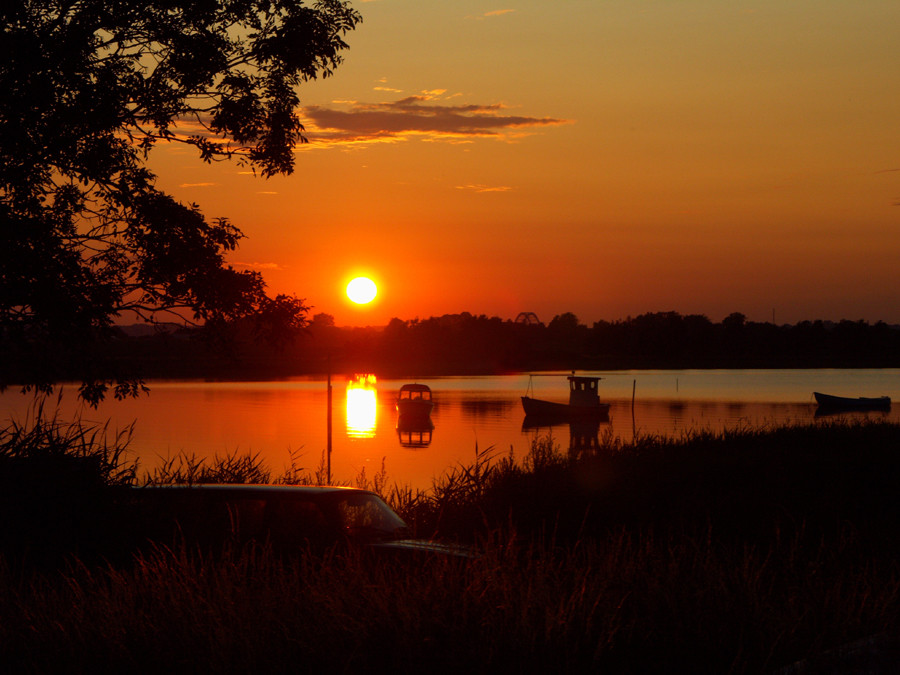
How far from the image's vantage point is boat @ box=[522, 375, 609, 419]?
69062 millimetres

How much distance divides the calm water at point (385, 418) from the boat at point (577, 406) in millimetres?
1323

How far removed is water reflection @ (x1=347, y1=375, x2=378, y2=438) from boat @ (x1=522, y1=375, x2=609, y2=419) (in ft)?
39.6

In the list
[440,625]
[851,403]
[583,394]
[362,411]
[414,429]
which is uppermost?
[440,625]

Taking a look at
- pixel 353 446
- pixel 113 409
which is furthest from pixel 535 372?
pixel 353 446

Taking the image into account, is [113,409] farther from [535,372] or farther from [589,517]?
[535,372]

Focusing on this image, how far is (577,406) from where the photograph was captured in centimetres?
6912

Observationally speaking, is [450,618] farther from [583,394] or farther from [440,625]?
[583,394]

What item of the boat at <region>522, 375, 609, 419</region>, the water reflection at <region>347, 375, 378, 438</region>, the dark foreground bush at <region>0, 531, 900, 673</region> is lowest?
the water reflection at <region>347, 375, 378, 438</region>

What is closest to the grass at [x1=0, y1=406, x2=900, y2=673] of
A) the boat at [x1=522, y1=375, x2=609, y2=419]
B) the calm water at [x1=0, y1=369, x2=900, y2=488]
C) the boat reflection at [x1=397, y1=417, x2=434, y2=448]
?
the calm water at [x1=0, y1=369, x2=900, y2=488]

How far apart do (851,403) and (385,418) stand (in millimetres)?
37890

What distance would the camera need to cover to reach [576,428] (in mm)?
66625

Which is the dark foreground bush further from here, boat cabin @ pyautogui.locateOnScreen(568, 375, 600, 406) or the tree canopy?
boat cabin @ pyautogui.locateOnScreen(568, 375, 600, 406)

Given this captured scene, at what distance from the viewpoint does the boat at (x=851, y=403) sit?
249 ft

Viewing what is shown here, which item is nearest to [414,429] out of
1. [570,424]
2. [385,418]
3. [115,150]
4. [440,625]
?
[570,424]
